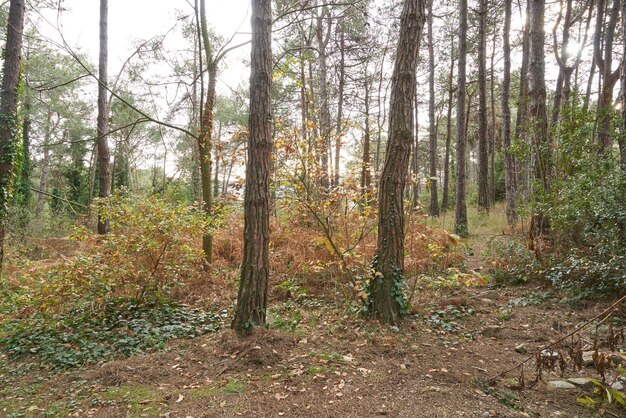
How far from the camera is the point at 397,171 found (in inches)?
177

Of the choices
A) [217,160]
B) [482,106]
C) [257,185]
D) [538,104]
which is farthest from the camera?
[482,106]

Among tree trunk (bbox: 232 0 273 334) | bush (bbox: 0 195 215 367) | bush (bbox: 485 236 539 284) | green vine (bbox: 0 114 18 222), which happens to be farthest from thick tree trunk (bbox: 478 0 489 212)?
green vine (bbox: 0 114 18 222)

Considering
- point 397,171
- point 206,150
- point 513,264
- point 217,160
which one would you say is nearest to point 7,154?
point 206,150

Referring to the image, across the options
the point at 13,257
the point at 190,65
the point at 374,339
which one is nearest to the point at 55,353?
the point at 374,339

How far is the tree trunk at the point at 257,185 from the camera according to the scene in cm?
410

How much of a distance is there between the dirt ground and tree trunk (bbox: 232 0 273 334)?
36 cm

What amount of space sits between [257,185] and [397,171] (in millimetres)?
1797

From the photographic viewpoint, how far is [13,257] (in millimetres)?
8586

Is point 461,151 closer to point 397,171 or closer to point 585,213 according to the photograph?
point 585,213

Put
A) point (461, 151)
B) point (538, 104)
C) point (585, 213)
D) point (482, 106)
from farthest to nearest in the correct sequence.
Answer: point (482, 106) → point (461, 151) → point (538, 104) → point (585, 213)

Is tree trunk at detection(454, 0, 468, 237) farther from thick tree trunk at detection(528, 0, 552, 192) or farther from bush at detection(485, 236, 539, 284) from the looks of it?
bush at detection(485, 236, 539, 284)

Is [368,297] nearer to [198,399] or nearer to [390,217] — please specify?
[390,217]

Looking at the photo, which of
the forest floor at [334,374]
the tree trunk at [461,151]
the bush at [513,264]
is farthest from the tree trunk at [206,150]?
the tree trunk at [461,151]

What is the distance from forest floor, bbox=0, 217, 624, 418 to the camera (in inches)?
112
